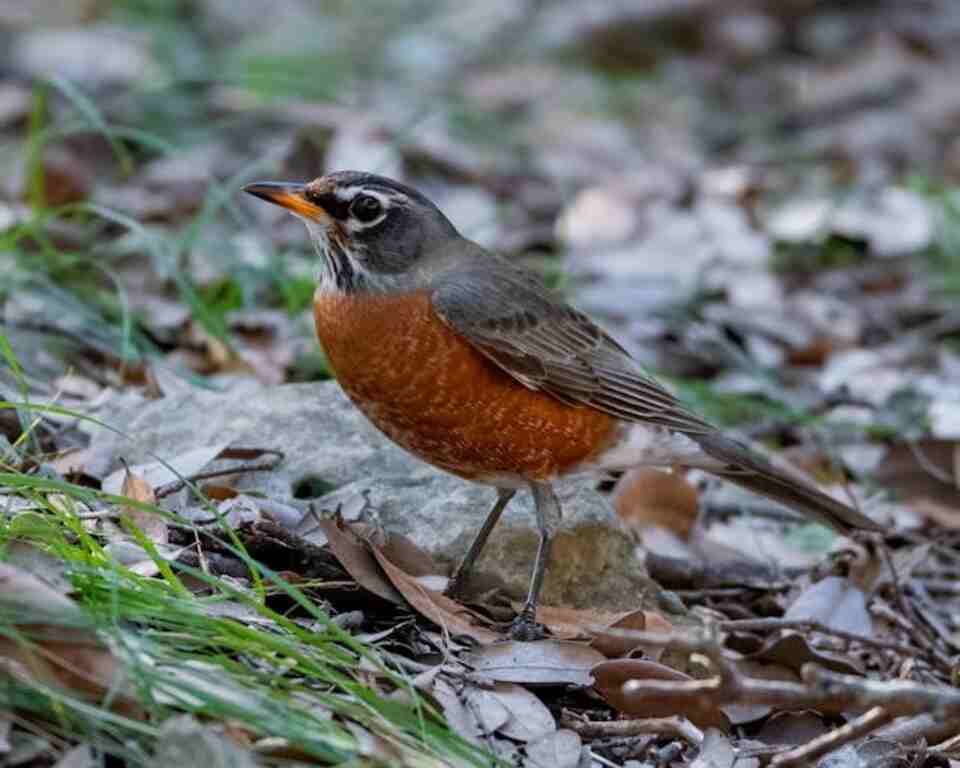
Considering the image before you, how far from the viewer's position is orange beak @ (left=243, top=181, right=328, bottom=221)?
5262 millimetres

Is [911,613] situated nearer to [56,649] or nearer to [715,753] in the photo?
[715,753]

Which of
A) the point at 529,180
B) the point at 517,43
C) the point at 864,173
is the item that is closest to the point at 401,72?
the point at 517,43

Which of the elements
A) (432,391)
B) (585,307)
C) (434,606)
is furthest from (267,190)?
(585,307)

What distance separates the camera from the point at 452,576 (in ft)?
17.2

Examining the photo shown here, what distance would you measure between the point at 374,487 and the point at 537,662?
3.45 feet

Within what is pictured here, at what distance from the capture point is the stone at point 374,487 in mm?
5395

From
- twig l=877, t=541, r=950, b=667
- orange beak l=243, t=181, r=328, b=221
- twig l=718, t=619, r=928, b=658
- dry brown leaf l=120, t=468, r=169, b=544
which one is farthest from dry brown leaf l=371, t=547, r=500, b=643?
twig l=877, t=541, r=950, b=667

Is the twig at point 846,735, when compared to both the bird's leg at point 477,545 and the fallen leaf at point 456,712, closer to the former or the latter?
the fallen leaf at point 456,712

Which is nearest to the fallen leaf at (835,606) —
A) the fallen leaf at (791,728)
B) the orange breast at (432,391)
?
the fallen leaf at (791,728)

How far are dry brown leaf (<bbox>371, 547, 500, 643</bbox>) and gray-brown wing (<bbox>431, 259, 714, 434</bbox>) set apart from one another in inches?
33.0

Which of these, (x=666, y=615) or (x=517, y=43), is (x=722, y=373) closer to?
(x=666, y=615)

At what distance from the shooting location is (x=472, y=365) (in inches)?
207

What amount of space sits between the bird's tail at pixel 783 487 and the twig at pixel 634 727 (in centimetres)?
147

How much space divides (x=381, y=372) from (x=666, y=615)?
1.26 m
